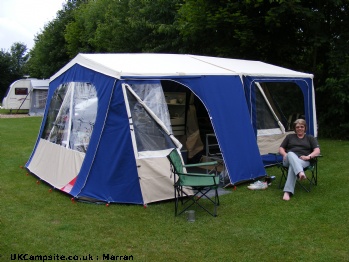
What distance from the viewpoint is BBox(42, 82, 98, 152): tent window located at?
5754mm

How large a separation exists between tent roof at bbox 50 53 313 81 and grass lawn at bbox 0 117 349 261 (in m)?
1.72

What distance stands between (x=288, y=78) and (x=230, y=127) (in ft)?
7.09

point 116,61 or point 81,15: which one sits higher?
point 81,15

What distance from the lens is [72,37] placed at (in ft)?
85.6

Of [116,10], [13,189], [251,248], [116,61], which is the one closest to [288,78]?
[116,61]

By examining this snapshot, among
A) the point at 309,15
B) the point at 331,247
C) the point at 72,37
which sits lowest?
the point at 331,247

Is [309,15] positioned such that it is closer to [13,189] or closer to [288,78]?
[288,78]

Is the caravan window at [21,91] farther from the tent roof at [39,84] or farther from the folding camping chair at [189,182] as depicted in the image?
the folding camping chair at [189,182]

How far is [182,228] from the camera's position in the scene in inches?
174

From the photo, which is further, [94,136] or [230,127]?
[230,127]

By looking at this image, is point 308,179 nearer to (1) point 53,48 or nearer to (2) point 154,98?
(2) point 154,98

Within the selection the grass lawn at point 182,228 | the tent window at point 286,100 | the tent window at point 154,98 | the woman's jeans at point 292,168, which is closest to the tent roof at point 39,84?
the grass lawn at point 182,228

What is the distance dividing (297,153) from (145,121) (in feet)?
7.09

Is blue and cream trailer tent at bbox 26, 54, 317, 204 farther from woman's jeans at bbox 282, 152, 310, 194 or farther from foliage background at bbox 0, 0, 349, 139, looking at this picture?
foliage background at bbox 0, 0, 349, 139
